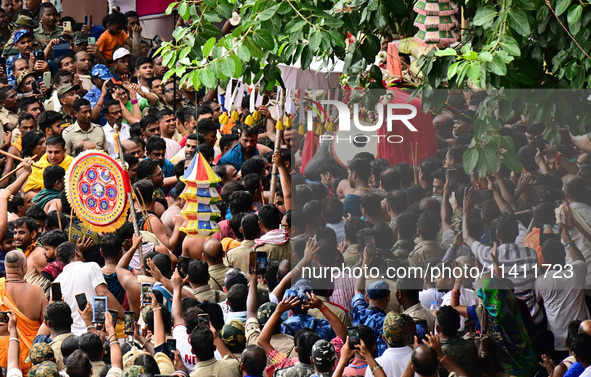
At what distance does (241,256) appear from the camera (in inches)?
360

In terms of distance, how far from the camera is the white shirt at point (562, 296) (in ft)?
24.4

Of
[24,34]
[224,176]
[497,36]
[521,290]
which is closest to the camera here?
[497,36]

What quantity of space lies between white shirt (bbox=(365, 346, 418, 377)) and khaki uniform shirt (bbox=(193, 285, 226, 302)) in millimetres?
1911

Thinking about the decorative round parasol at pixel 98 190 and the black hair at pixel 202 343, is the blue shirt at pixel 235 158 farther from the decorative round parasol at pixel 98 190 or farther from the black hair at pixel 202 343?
the black hair at pixel 202 343

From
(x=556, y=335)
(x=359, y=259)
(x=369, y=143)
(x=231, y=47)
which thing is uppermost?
(x=231, y=47)

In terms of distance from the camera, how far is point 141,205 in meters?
10.4

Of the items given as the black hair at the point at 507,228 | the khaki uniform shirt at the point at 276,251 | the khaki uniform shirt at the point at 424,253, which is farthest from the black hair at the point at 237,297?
the black hair at the point at 507,228

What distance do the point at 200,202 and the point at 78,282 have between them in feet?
4.94

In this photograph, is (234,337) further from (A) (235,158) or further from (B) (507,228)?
(A) (235,158)

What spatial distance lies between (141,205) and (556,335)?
4.39 m

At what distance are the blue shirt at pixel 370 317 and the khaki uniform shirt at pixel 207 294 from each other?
1.44 metres

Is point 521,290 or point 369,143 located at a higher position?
point 369,143

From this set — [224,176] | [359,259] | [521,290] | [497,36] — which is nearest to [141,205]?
[224,176]

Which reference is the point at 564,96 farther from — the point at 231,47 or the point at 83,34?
the point at 83,34
